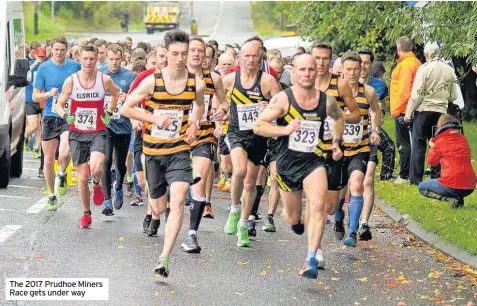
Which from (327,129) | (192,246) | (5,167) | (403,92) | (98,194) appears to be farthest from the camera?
(403,92)

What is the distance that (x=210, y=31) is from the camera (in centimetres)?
9112

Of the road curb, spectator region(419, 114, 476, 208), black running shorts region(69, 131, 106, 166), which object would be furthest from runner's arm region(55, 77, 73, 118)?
spectator region(419, 114, 476, 208)

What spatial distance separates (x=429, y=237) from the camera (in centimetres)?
1267

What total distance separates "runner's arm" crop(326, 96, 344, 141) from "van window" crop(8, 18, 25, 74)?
6894 millimetres

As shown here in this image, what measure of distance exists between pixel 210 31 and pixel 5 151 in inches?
2956

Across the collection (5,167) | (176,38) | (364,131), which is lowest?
(5,167)

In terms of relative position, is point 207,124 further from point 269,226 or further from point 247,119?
point 269,226

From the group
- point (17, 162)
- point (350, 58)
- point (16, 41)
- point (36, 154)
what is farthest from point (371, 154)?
point (36, 154)

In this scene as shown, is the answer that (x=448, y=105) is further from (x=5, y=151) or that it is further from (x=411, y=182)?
(x=5, y=151)

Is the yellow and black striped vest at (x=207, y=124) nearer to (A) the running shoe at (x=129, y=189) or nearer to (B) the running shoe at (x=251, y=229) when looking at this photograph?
(B) the running shoe at (x=251, y=229)

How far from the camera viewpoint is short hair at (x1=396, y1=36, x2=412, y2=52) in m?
17.5

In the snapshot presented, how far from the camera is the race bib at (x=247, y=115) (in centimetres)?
1222

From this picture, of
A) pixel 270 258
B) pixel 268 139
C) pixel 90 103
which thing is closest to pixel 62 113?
pixel 90 103

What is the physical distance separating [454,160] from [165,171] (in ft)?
14.4
